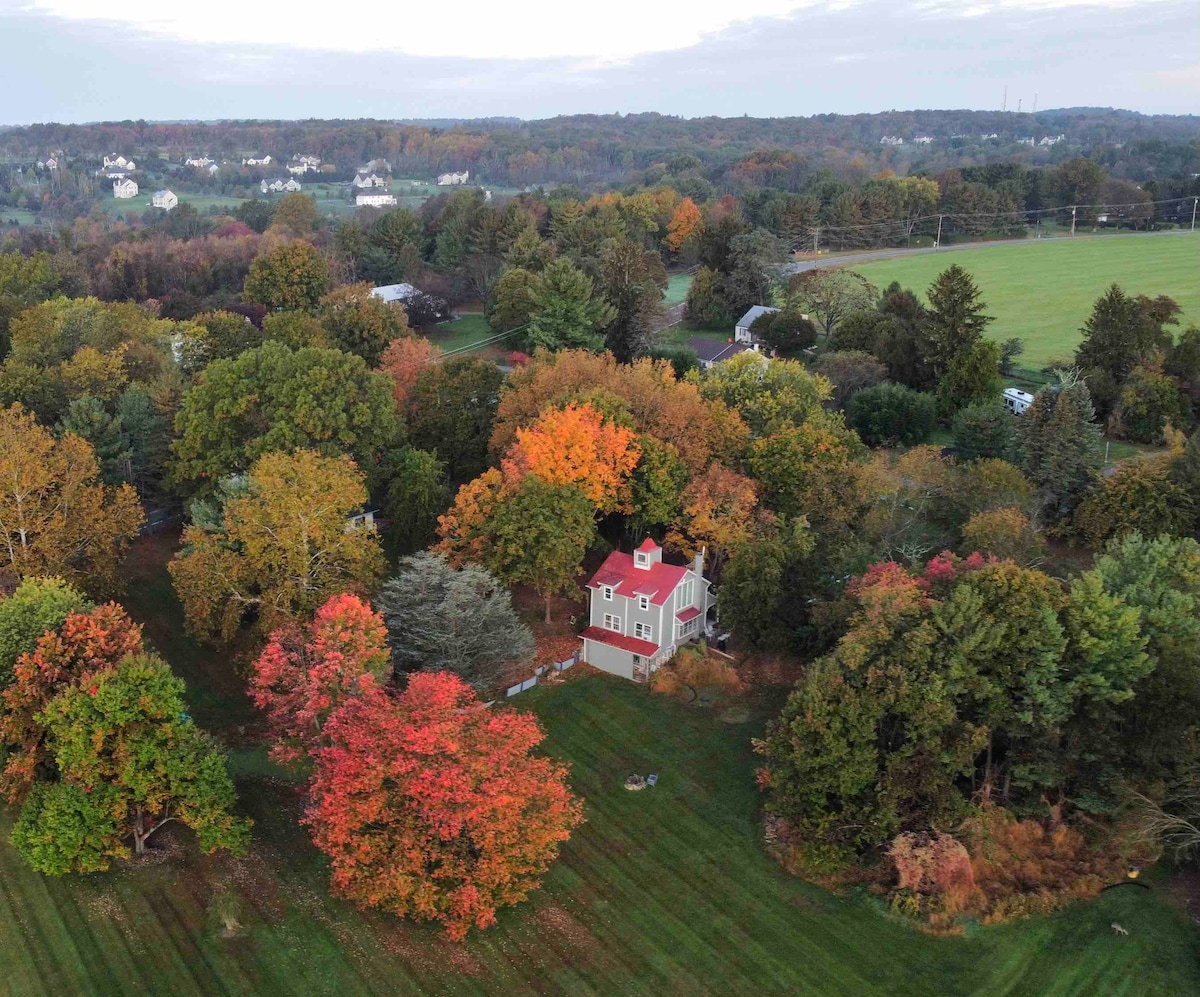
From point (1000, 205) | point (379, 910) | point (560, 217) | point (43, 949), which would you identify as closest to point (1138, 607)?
point (379, 910)

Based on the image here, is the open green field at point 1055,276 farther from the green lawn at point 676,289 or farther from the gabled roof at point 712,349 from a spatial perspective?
the gabled roof at point 712,349

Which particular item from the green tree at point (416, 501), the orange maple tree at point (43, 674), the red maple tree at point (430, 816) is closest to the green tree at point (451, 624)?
the red maple tree at point (430, 816)

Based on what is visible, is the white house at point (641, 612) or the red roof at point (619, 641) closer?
the red roof at point (619, 641)

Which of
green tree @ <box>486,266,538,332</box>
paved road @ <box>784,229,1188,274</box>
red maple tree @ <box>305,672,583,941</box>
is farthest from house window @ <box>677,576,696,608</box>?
paved road @ <box>784,229,1188,274</box>

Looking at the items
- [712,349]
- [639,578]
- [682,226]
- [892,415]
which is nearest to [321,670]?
[639,578]

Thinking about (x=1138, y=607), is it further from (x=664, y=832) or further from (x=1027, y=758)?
(x=664, y=832)

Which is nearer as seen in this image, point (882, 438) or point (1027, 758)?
point (1027, 758)

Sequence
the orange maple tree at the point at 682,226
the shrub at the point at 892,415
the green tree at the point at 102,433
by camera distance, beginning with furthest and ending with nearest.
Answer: the orange maple tree at the point at 682,226 < the shrub at the point at 892,415 < the green tree at the point at 102,433
